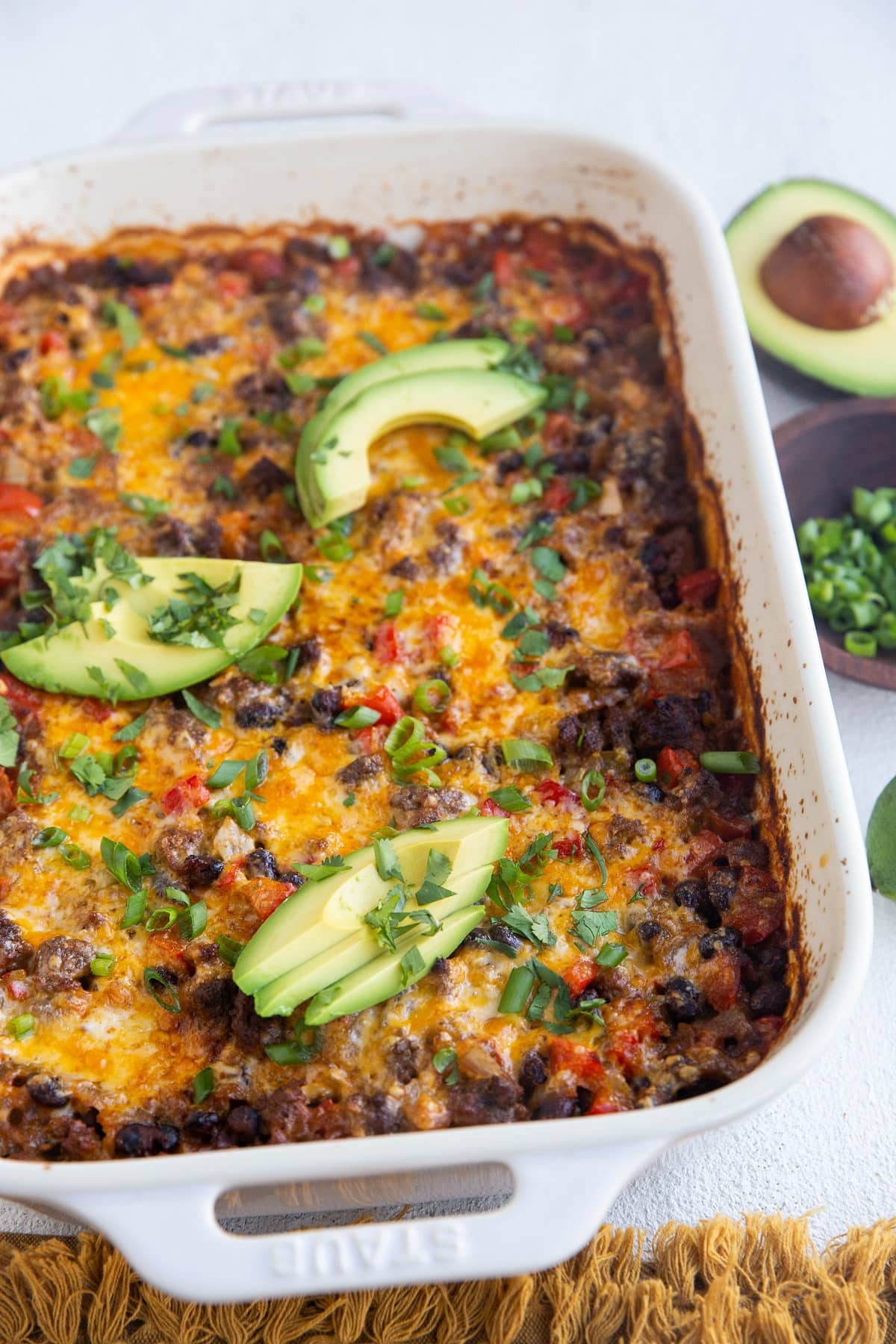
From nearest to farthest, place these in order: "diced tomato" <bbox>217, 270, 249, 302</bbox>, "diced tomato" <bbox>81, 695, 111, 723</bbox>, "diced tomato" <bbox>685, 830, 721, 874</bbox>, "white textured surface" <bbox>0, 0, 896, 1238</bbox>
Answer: "diced tomato" <bbox>685, 830, 721, 874</bbox>, "diced tomato" <bbox>81, 695, 111, 723</bbox>, "diced tomato" <bbox>217, 270, 249, 302</bbox>, "white textured surface" <bbox>0, 0, 896, 1238</bbox>

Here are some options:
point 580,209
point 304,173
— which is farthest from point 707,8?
point 304,173

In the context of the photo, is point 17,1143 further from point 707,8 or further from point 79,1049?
point 707,8

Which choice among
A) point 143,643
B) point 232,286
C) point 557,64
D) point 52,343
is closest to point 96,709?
point 143,643

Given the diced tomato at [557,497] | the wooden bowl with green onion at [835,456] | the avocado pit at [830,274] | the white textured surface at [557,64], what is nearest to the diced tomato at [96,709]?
the diced tomato at [557,497]

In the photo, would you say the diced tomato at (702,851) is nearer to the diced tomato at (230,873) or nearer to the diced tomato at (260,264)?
the diced tomato at (230,873)

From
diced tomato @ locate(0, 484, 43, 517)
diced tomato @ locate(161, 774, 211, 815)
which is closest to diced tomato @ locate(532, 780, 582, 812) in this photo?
diced tomato @ locate(161, 774, 211, 815)

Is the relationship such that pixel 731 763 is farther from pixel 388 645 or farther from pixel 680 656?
pixel 388 645

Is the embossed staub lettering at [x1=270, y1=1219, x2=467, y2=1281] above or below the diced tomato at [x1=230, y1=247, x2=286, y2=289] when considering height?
below

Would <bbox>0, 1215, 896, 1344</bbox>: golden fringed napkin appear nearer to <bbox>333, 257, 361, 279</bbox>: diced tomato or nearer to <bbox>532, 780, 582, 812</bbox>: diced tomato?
<bbox>532, 780, 582, 812</bbox>: diced tomato

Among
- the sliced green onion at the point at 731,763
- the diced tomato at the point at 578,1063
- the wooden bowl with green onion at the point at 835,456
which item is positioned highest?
the wooden bowl with green onion at the point at 835,456
